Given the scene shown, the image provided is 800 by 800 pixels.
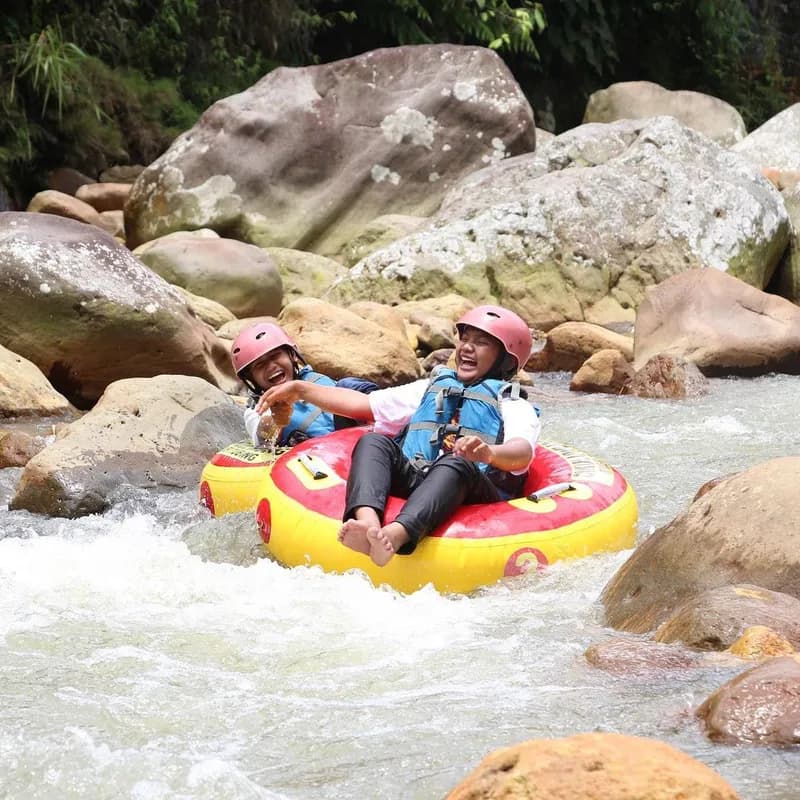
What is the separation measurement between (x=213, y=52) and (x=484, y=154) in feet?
15.0

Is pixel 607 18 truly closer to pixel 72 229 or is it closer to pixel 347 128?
pixel 347 128

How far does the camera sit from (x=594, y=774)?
1.95 meters

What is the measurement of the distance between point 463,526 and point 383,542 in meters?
0.34

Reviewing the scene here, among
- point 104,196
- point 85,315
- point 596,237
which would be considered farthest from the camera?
point 104,196

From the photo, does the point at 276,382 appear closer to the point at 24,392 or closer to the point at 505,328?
the point at 505,328

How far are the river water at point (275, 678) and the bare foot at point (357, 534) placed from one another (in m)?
0.13

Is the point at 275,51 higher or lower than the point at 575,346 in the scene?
higher

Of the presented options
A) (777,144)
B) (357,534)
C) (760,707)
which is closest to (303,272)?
(777,144)

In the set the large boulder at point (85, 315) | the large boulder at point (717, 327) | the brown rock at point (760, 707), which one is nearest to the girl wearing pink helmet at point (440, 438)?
the brown rock at point (760, 707)

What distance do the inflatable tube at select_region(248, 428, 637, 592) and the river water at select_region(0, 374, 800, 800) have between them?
72 millimetres

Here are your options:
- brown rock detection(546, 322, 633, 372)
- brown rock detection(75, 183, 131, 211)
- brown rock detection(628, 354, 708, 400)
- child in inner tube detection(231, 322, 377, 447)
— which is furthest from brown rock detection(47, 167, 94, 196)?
child in inner tube detection(231, 322, 377, 447)

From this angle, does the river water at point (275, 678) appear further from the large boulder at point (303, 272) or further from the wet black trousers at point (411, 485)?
the large boulder at point (303, 272)

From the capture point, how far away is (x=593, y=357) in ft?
27.0

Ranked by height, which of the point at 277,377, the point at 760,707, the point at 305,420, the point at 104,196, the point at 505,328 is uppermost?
the point at 505,328
